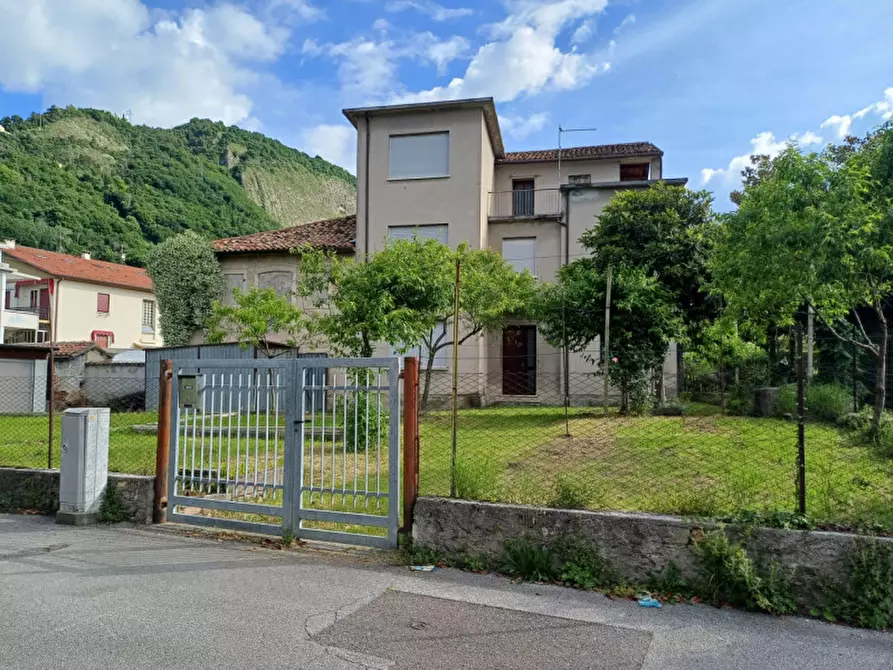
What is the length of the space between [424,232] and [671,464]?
1440cm

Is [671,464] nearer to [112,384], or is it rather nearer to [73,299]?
[112,384]

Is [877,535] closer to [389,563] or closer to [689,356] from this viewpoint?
[389,563]

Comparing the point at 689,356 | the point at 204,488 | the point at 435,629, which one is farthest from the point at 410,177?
the point at 435,629

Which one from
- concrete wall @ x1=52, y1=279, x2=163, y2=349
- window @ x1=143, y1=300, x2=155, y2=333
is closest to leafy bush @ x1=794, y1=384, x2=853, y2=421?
concrete wall @ x1=52, y1=279, x2=163, y2=349

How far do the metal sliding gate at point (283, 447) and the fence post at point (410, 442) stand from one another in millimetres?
83

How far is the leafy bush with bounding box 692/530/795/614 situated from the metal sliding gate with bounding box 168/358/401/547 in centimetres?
255

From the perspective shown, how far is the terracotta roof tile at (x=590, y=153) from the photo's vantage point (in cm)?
2402

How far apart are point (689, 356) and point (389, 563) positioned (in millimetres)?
12444

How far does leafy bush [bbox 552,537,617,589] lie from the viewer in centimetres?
466

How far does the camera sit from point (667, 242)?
622 inches

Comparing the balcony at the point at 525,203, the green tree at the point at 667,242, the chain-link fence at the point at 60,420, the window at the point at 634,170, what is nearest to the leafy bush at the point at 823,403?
the green tree at the point at 667,242

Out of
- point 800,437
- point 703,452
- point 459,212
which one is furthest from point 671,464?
point 459,212

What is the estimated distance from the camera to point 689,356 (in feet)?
51.1

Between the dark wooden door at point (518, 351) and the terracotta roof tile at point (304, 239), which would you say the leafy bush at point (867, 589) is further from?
the terracotta roof tile at point (304, 239)
